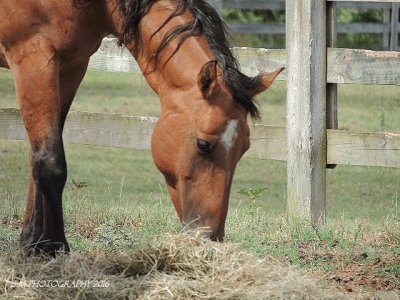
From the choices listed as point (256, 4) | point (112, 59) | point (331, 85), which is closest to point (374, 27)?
point (256, 4)

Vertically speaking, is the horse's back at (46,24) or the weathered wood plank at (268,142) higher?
the horse's back at (46,24)

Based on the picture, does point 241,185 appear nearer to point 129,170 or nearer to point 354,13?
point 129,170

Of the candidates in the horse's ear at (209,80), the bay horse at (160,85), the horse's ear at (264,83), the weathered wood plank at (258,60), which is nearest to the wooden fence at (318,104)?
the weathered wood plank at (258,60)

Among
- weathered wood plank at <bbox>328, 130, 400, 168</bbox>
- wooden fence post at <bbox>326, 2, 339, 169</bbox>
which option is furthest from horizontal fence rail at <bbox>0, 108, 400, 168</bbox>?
wooden fence post at <bbox>326, 2, 339, 169</bbox>

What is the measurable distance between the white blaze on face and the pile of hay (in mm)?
442

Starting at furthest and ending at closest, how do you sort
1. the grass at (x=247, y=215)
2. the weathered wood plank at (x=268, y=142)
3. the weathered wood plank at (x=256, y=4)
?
the weathered wood plank at (x=256, y=4) < the weathered wood plank at (x=268, y=142) < the grass at (x=247, y=215)

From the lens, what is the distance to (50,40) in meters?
4.98

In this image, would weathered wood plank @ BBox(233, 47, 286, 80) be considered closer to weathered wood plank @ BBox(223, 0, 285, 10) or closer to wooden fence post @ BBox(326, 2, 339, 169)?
wooden fence post @ BBox(326, 2, 339, 169)

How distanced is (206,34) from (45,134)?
3.23 feet

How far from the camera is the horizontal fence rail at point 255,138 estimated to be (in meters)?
6.49

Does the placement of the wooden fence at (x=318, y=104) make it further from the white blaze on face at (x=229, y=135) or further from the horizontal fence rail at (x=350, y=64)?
the white blaze on face at (x=229, y=135)

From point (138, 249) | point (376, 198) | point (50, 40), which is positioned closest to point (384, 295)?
point (138, 249)

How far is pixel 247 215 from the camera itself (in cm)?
677

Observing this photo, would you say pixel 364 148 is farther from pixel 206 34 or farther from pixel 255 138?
pixel 206 34
